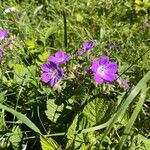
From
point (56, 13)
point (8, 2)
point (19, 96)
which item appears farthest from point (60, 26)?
point (19, 96)

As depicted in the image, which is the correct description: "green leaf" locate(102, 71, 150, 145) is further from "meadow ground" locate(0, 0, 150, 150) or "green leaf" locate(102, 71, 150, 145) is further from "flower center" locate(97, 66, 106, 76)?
"flower center" locate(97, 66, 106, 76)

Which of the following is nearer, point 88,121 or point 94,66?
point 94,66

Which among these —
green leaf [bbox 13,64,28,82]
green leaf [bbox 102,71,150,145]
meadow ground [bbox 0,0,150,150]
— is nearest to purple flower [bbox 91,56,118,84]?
meadow ground [bbox 0,0,150,150]

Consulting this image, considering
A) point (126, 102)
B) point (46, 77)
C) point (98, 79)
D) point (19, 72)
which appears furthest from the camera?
point (19, 72)

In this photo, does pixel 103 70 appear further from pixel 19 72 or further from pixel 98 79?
pixel 19 72

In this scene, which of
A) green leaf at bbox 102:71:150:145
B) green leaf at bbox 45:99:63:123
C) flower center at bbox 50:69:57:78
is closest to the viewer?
green leaf at bbox 102:71:150:145

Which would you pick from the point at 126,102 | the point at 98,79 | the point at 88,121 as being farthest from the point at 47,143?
the point at 126,102

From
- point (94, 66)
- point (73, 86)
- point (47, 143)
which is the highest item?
point (94, 66)

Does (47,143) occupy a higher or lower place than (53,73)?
lower

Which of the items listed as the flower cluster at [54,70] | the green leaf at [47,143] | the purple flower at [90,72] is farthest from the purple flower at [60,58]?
the green leaf at [47,143]
